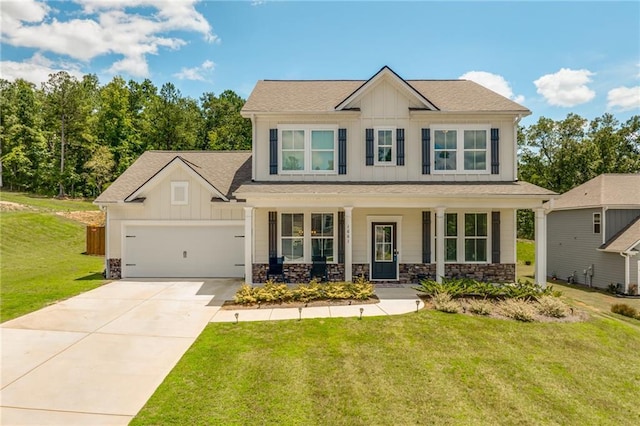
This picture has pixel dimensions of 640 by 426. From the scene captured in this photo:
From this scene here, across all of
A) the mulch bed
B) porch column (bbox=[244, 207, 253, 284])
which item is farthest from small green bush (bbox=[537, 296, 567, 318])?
porch column (bbox=[244, 207, 253, 284])

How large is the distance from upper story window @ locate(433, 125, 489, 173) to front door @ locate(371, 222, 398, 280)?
2.89m

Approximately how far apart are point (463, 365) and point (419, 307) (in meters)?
3.20

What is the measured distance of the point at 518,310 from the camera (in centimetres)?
901

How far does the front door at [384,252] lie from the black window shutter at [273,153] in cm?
418

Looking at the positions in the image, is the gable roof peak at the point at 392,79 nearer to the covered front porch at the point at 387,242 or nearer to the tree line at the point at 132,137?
the covered front porch at the point at 387,242

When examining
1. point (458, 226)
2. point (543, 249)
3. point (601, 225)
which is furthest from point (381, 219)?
point (601, 225)

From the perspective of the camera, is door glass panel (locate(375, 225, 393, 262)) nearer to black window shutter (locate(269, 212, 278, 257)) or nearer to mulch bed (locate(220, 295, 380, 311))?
mulch bed (locate(220, 295, 380, 311))

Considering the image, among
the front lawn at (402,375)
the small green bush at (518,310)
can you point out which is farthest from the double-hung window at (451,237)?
the front lawn at (402,375)

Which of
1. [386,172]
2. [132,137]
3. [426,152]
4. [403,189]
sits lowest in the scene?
[403,189]

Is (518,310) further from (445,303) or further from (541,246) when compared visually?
(541,246)

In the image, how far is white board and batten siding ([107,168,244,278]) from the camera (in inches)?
540

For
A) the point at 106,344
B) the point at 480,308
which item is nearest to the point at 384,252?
the point at 480,308

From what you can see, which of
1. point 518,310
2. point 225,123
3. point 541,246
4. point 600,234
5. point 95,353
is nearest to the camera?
point 95,353

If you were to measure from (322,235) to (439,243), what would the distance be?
407cm
